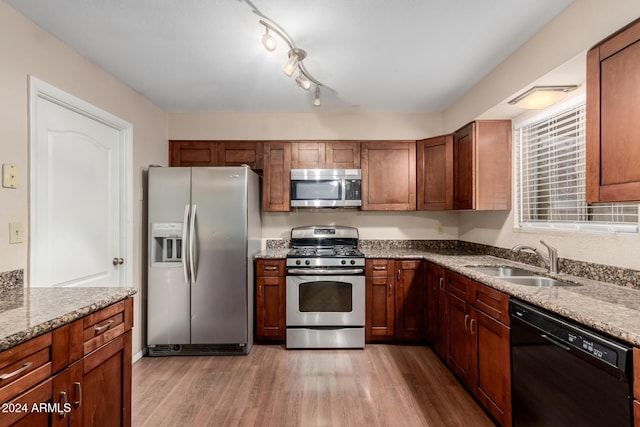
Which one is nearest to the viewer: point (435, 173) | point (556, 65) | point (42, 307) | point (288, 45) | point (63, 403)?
point (63, 403)

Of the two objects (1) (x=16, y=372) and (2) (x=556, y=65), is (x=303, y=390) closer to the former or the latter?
(1) (x=16, y=372)

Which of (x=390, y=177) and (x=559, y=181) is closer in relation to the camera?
(x=559, y=181)

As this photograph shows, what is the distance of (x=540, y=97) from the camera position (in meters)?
2.12

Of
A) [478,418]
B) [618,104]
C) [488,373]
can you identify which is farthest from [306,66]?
[478,418]

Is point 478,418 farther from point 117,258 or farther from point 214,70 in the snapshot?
point 214,70

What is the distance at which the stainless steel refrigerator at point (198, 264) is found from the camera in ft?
9.31

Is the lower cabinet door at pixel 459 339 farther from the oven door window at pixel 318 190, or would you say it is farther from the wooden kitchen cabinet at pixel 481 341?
the oven door window at pixel 318 190

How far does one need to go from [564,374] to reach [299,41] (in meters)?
2.30

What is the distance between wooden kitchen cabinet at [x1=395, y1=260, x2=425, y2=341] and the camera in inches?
120

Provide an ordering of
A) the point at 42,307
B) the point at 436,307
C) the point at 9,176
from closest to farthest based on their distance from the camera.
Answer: the point at 42,307
the point at 9,176
the point at 436,307

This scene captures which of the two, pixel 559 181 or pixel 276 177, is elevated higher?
pixel 276 177

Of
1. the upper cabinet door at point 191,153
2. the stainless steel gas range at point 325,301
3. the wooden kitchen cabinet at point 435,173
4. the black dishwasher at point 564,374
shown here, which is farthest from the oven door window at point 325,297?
the upper cabinet door at point 191,153

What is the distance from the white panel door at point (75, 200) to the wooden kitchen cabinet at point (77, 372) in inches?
31.3

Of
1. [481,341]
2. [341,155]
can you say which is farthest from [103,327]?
[341,155]
